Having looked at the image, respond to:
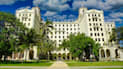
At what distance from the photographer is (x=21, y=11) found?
7281 centimetres

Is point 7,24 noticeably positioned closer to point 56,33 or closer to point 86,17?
point 86,17

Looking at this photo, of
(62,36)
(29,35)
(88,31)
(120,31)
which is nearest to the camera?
(29,35)

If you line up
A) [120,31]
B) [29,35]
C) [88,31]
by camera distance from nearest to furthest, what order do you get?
[29,35], [120,31], [88,31]

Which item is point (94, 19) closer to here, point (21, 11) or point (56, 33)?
point (56, 33)

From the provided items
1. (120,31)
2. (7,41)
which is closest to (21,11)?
(7,41)

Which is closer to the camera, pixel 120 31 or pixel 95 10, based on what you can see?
pixel 120 31

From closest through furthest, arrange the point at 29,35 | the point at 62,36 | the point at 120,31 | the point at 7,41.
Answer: the point at 7,41 → the point at 29,35 → the point at 120,31 → the point at 62,36

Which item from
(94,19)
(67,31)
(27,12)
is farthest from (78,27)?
(27,12)

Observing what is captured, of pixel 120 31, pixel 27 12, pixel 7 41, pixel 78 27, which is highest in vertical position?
pixel 27 12

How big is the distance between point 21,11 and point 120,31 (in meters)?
59.0

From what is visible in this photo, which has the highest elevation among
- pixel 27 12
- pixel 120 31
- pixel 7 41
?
pixel 27 12

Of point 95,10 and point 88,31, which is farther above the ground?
point 95,10

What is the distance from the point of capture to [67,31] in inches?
3632

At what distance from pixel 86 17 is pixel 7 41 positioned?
52.5 m
